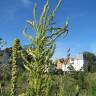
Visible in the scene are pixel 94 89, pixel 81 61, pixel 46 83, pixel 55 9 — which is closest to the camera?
pixel 46 83

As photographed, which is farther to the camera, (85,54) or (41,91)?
(85,54)

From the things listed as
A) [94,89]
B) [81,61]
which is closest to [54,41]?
[94,89]

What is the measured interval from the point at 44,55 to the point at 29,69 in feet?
0.62

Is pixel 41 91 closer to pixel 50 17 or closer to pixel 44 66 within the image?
pixel 44 66

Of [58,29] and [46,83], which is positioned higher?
[58,29]

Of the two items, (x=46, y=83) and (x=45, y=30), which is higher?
(x=45, y=30)

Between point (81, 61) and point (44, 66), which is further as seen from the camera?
point (81, 61)

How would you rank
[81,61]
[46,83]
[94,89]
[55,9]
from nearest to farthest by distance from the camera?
[46,83]
[55,9]
[94,89]
[81,61]

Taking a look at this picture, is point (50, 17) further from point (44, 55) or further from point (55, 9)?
point (44, 55)

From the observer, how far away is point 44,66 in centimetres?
328

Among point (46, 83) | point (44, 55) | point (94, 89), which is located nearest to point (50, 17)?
point (44, 55)

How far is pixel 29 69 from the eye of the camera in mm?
3359

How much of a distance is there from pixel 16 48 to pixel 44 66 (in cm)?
49

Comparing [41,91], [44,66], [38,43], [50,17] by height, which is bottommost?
[41,91]
